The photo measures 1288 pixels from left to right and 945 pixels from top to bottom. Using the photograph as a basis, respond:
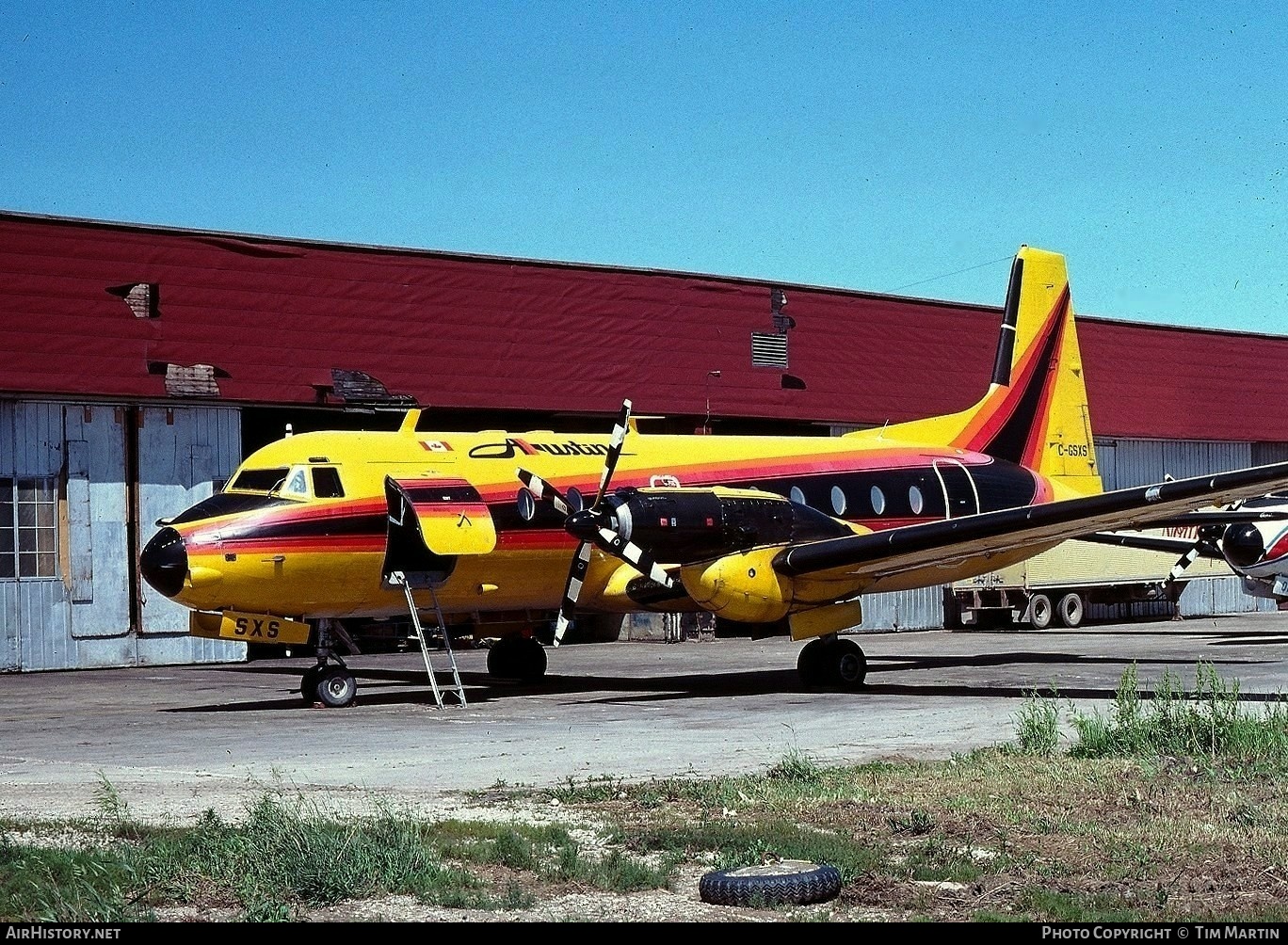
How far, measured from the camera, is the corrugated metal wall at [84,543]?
28781 mm

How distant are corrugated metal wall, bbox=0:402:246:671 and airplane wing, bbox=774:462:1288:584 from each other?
15.7m

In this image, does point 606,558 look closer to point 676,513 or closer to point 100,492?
point 676,513

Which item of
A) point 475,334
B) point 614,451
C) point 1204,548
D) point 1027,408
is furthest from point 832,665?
point 1204,548

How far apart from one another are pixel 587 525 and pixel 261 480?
4341mm

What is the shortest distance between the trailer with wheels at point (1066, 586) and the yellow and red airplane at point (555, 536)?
18.5 meters

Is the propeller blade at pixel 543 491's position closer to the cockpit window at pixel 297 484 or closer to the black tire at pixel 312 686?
the cockpit window at pixel 297 484

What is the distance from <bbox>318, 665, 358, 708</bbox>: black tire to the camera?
1966cm

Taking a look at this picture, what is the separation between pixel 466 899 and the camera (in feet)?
25.5

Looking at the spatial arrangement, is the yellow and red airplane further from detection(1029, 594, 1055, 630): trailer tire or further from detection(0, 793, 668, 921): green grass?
detection(1029, 594, 1055, 630): trailer tire

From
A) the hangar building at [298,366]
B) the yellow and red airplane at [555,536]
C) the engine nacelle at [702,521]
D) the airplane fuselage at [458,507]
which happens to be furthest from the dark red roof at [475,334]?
the engine nacelle at [702,521]

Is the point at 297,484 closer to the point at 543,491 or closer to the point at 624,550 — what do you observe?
the point at 543,491

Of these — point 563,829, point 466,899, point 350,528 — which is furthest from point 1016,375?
point 466,899

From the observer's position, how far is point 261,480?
19.5m
